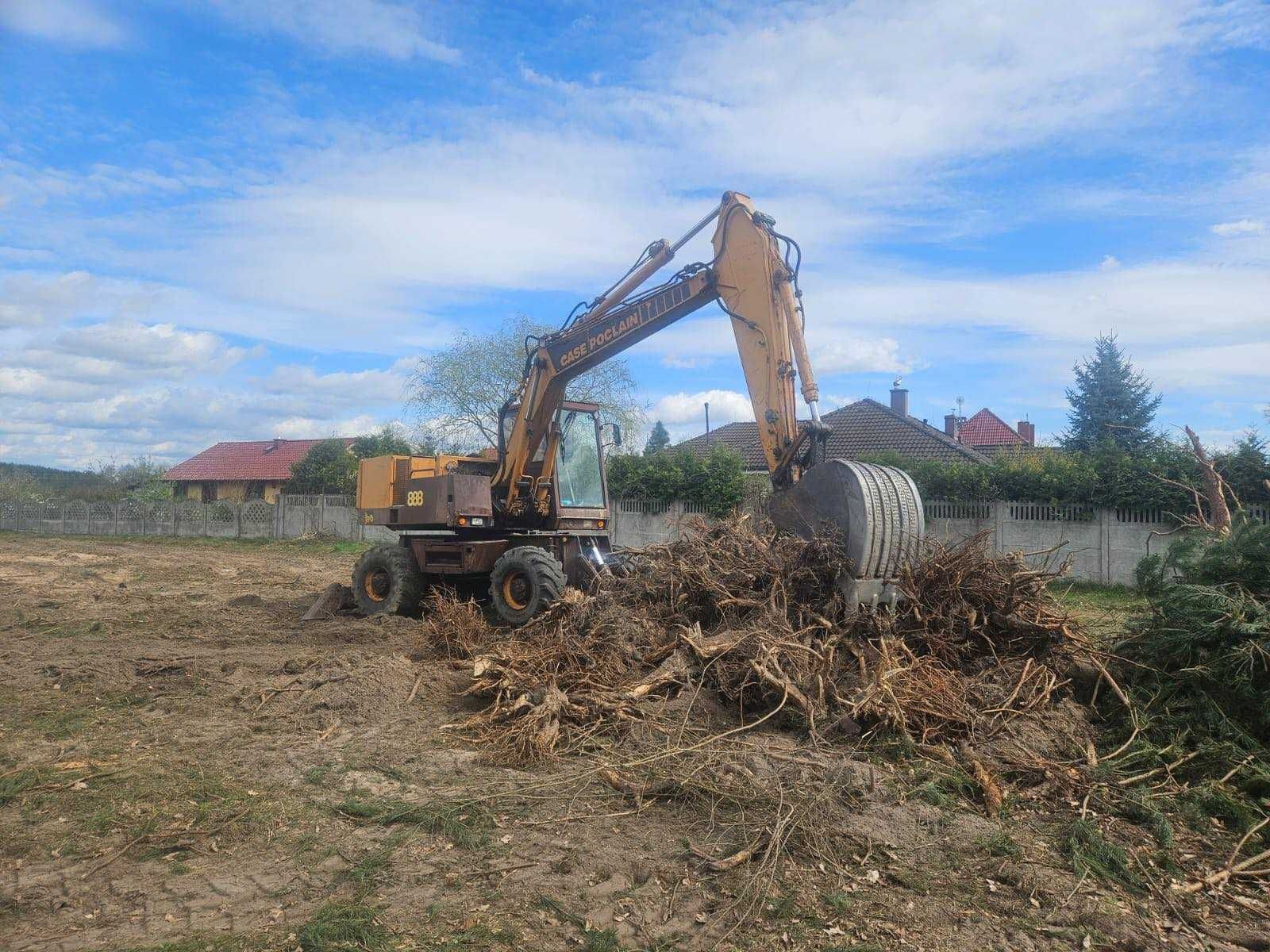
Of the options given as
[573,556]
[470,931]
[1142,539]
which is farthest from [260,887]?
[1142,539]

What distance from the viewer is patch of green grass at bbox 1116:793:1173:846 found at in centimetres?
458

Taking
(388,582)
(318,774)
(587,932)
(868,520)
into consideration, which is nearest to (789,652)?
(868,520)

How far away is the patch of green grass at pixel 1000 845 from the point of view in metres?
4.36

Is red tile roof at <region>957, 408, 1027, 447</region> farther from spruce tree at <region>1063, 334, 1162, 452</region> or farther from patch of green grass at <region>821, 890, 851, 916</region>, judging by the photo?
patch of green grass at <region>821, 890, 851, 916</region>

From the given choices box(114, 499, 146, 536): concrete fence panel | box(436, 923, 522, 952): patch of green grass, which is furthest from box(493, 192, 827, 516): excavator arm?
box(114, 499, 146, 536): concrete fence panel

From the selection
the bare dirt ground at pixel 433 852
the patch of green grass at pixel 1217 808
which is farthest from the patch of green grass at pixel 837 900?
the patch of green grass at pixel 1217 808

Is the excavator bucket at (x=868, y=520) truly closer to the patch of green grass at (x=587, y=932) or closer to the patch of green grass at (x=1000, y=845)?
the patch of green grass at (x=1000, y=845)

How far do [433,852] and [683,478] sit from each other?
1536cm

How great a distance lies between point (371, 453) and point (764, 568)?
25.8m

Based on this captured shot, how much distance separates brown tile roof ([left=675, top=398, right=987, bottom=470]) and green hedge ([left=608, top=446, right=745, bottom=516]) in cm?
397

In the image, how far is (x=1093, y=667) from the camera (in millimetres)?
6430

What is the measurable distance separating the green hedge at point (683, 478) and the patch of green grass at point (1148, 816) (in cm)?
1369

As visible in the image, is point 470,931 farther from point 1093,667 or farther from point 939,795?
point 1093,667

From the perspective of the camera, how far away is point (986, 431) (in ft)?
146
